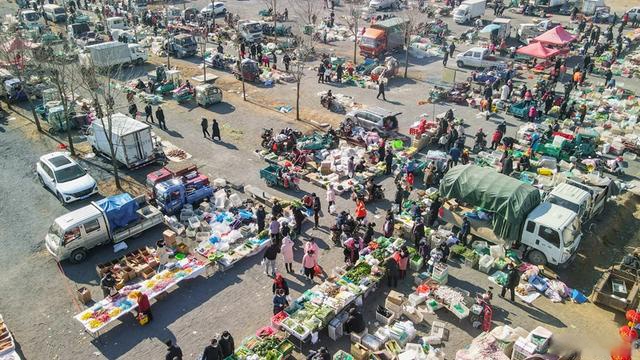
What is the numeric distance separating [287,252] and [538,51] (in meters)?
29.6

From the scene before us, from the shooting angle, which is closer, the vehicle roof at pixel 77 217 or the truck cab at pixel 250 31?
the vehicle roof at pixel 77 217

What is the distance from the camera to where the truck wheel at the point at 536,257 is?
18.7 m

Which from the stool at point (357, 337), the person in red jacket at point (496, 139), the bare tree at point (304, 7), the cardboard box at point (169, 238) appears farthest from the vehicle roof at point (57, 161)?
the bare tree at point (304, 7)

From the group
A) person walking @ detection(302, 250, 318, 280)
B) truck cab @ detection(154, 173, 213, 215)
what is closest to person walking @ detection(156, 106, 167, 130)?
truck cab @ detection(154, 173, 213, 215)

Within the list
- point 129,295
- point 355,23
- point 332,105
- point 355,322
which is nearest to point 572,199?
point 355,322

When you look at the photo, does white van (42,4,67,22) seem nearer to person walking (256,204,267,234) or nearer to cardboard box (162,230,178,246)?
cardboard box (162,230,178,246)

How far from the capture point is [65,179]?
23266mm

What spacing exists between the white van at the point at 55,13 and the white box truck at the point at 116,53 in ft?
61.5

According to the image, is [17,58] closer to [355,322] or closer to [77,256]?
[77,256]

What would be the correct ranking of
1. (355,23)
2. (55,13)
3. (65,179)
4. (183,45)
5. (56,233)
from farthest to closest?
1. (55,13)
2. (183,45)
3. (355,23)
4. (65,179)
5. (56,233)

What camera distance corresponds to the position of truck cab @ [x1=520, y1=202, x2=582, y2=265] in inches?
714

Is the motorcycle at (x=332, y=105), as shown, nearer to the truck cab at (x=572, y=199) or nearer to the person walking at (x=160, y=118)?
the person walking at (x=160, y=118)

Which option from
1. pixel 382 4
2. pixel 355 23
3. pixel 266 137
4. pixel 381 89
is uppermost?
pixel 355 23

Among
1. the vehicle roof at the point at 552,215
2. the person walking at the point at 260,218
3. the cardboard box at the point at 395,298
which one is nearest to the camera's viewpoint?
the cardboard box at the point at 395,298
